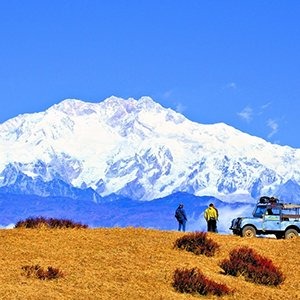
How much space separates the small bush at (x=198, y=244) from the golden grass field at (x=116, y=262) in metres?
0.37

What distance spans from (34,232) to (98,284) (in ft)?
33.5

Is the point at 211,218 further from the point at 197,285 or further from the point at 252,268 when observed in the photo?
the point at 197,285

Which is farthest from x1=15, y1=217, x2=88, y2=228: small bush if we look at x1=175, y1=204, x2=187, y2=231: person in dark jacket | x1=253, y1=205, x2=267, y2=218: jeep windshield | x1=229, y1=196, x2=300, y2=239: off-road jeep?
x1=253, y1=205, x2=267, y2=218: jeep windshield

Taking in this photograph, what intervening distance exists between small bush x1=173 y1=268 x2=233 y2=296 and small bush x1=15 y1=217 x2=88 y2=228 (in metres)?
12.1

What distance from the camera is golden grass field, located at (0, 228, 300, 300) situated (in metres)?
28.7

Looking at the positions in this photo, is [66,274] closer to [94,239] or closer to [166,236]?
[94,239]

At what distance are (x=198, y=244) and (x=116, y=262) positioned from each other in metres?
5.20

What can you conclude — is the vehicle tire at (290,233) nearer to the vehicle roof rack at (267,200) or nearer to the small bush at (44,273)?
the vehicle roof rack at (267,200)

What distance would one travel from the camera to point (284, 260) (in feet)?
122

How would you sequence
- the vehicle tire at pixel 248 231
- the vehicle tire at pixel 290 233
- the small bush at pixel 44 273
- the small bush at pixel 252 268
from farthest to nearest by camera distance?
the vehicle tire at pixel 290 233, the vehicle tire at pixel 248 231, the small bush at pixel 252 268, the small bush at pixel 44 273

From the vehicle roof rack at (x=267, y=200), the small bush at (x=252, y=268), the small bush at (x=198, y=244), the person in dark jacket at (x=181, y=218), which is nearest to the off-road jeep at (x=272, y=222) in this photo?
the vehicle roof rack at (x=267, y=200)

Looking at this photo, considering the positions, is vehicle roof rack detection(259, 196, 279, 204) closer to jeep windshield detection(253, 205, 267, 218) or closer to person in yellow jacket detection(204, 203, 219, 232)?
jeep windshield detection(253, 205, 267, 218)

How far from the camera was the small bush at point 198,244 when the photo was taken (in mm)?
36531

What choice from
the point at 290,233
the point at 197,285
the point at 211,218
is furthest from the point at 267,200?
the point at 197,285
